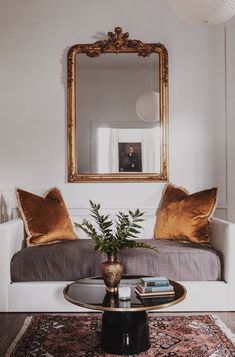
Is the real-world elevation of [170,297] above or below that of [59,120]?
below

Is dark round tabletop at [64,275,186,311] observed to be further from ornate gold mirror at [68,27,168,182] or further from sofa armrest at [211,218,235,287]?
ornate gold mirror at [68,27,168,182]

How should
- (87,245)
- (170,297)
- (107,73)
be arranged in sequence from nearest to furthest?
(170,297), (87,245), (107,73)

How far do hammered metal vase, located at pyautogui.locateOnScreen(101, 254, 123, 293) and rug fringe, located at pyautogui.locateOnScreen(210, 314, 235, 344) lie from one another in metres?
0.74

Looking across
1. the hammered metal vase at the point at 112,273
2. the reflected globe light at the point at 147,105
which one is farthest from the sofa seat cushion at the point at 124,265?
the reflected globe light at the point at 147,105

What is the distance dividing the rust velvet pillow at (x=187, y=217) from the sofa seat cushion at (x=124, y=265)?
36 cm

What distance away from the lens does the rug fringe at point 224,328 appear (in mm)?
2521

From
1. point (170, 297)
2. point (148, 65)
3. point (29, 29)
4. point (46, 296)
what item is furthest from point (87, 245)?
point (29, 29)

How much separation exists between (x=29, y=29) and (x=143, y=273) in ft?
7.94

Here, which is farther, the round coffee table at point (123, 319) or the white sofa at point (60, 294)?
the white sofa at point (60, 294)

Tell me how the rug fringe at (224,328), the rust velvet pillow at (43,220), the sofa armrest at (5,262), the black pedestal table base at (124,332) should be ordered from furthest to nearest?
the rust velvet pillow at (43,220), the sofa armrest at (5,262), the rug fringe at (224,328), the black pedestal table base at (124,332)

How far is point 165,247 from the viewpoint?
320 centimetres

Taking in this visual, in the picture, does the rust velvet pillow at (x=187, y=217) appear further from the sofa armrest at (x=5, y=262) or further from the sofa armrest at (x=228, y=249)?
the sofa armrest at (x=5, y=262)

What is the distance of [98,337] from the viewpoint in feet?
8.27

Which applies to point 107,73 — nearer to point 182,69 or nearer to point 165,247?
point 182,69
